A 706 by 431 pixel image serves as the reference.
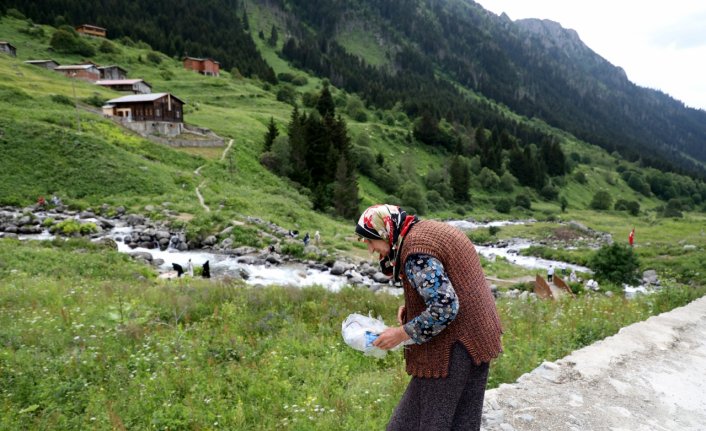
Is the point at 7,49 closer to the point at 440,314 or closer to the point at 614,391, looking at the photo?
the point at 440,314

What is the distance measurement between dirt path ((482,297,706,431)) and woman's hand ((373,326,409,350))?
220cm

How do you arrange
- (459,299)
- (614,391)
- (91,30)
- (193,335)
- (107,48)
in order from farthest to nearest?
(91,30)
(107,48)
(193,335)
(614,391)
(459,299)

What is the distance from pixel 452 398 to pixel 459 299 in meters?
0.75

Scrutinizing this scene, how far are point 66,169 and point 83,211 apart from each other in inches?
224

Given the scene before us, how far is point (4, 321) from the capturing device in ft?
25.3

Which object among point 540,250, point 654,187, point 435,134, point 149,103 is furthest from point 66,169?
point 654,187

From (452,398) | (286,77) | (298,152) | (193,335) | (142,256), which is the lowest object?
(142,256)

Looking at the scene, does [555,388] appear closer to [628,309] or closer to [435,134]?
[628,309]

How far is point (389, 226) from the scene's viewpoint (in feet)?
9.70

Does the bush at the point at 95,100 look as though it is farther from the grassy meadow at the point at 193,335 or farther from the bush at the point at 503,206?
the bush at the point at 503,206

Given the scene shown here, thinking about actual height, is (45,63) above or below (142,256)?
above

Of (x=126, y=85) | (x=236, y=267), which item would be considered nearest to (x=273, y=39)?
(x=126, y=85)

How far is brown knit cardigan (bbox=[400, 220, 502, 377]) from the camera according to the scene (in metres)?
2.78

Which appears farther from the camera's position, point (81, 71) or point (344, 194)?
point (81, 71)
